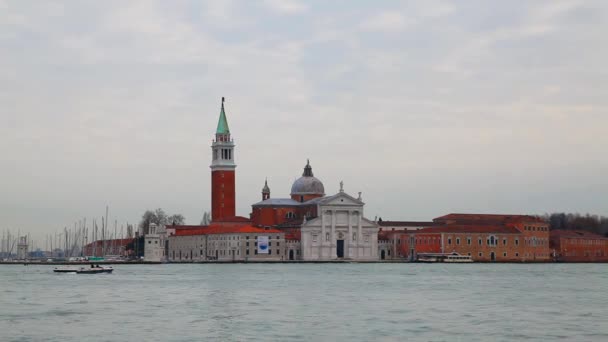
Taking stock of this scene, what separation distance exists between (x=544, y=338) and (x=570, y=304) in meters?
10.5

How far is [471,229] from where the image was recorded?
322ft

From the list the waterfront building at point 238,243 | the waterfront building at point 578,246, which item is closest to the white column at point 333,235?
the waterfront building at point 238,243

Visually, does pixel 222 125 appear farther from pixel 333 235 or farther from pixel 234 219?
pixel 333 235

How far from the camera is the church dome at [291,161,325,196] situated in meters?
105

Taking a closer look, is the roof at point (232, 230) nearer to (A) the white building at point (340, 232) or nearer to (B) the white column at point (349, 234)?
(A) the white building at point (340, 232)

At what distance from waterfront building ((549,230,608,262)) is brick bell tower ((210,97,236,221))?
102 feet

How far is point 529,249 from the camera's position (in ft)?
330

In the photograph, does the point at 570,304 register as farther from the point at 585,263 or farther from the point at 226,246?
the point at 585,263

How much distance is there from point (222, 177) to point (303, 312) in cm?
6821

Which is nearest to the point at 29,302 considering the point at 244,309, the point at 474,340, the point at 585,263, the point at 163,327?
the point at 244,309

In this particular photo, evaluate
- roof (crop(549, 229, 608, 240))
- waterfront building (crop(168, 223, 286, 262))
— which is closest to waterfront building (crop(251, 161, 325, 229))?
waterfront building (crop(168, 223, 286, 262))

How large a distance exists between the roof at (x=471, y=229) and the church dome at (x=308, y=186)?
10.5 meters

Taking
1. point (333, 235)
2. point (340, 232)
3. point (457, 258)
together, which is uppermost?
point (340, 232)

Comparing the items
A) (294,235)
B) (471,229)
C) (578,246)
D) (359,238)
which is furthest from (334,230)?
(578,246)
